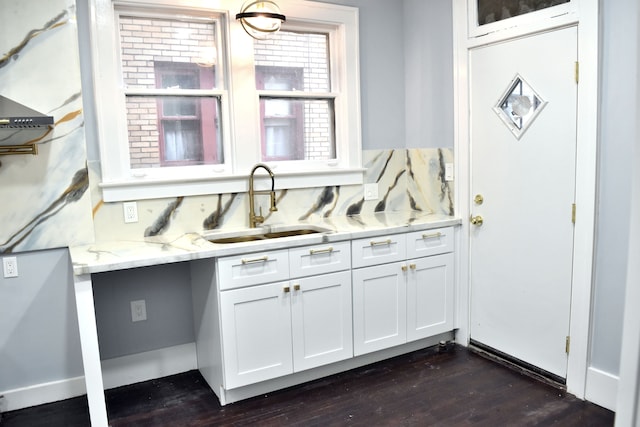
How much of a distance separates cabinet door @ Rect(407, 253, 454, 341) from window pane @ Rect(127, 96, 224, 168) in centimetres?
148

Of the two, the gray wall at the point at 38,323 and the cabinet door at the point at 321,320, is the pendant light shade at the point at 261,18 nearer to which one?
the cabinet door at the point at 321,320

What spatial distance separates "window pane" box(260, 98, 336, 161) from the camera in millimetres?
3338

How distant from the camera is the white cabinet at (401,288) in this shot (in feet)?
9.89

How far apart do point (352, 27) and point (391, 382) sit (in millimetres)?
2360

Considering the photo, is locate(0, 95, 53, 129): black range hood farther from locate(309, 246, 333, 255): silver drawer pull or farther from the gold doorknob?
the gold doorknob

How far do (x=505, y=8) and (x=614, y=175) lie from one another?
121 centimetres

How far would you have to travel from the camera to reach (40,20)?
2.59m

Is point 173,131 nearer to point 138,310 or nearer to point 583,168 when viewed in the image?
point 138,310

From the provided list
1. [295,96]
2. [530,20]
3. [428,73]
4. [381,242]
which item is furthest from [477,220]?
[295,96]

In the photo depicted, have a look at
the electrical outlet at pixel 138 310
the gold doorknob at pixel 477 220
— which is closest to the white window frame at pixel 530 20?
the gold doorknob at pixel 477 220

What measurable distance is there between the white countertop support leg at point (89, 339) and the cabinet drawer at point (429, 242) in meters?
1.85

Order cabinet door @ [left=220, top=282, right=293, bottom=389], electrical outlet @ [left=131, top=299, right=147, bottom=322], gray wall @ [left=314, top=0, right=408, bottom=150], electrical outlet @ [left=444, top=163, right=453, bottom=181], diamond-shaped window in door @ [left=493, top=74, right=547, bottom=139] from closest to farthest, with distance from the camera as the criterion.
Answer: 1. cabinet door @ [left=220, top=282, right=293, bottom=389]
2. diamond-shaped window in door @ [left=493, top=74, right=547, bottom=139]
3. electrical outlet @ [left=131, top=299, right=147, bottom=322]
4. electrical outlet @ [left=444, top=163, right=453, bottom=181]
5. gray wall @ [left=314, top=0, right=408, bottom=150]

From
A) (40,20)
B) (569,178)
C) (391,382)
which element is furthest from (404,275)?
(40,20)

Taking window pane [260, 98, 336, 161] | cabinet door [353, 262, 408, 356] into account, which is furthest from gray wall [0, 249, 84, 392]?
cabinet door [353, 262, 408, 356]
